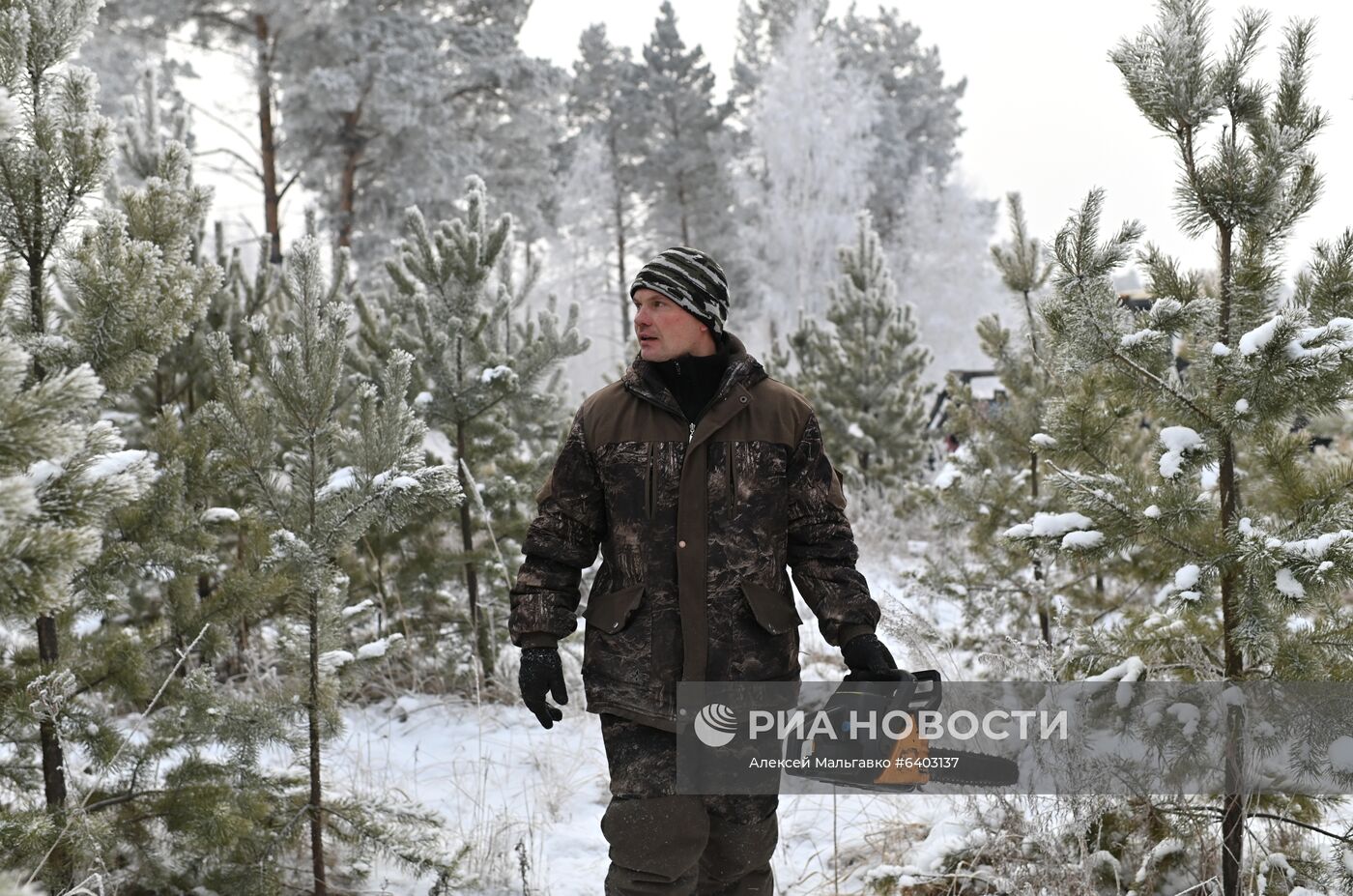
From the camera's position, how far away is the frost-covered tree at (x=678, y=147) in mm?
29984

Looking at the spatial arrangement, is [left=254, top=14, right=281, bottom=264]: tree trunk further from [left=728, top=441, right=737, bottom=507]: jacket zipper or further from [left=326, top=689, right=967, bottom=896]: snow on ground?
[left=728, top=441, right=737, bottom=507]: jacket zipper

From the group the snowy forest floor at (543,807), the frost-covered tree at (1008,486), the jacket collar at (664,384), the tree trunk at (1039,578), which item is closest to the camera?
the jacket collar at (664,384)

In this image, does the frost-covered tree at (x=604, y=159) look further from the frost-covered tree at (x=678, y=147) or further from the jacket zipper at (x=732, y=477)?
the jacket zipper at (x=732, y=477)

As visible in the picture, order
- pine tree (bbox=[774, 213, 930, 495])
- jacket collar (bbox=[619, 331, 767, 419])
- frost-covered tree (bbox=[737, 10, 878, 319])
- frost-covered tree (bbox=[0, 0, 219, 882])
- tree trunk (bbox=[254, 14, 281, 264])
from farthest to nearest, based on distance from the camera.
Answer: frost-covered tree (bbox=[737, 10, 878, 319]) < tree trunk (bbox=[254, 14, 281, 264]) < pine tree (bbox=[774, 213, 930, 495]) < frost-covered tree (bbox=[0, 0, 219, 882]) < jacket collar (bbox=[619, 331, 767, 419])

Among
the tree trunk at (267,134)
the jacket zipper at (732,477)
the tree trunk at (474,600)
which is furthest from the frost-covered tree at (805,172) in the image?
the jacket zipper at (732,477)

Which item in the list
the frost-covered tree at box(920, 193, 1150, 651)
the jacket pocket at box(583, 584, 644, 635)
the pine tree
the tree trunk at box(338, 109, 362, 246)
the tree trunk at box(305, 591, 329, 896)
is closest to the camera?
the jacket pocket at box(583, 584, 644, 635)

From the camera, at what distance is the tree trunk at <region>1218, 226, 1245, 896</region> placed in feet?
9.36

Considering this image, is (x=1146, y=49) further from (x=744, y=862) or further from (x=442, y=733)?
(x=442, y=733)

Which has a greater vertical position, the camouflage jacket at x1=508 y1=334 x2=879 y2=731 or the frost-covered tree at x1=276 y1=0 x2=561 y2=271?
the frost-covered tree at x1=276 y1=0 x2=561 y2=271

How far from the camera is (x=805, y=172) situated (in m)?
28.5

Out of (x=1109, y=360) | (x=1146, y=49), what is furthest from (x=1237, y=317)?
(x=1146, y=49)

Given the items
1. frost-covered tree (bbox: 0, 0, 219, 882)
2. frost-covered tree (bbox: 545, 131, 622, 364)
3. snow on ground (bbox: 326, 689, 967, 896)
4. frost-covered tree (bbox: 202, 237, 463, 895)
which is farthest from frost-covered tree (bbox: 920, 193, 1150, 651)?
frost-covered tree (bbox: 545, 131, 622, 364)

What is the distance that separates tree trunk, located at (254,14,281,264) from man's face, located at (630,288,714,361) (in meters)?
14.3
